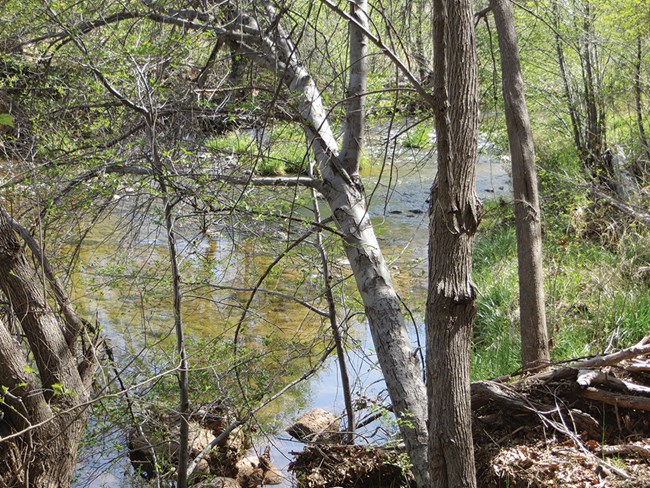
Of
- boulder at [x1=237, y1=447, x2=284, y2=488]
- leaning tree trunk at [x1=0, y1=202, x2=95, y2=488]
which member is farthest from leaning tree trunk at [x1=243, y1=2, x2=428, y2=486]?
boulder at [x1=237, y1=447, x2=284, y2=488]

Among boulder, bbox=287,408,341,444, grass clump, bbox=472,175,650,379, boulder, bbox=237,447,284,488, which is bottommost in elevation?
boulder, bbox=237,447,284,488

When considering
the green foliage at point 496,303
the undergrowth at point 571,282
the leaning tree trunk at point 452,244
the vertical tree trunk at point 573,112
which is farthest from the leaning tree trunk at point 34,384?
the vertical tree trunk at point 573,112

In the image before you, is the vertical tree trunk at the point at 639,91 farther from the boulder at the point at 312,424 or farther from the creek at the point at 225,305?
the boulder at the point at 312,424

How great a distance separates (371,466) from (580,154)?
701cm

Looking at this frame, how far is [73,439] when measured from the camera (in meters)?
4.87

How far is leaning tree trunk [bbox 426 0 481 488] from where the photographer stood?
10.0 ft

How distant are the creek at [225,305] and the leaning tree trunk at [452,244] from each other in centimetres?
174

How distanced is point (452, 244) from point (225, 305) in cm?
311

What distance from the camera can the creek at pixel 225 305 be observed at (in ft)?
17.3

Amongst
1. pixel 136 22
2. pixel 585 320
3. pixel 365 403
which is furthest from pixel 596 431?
pixel 136 22

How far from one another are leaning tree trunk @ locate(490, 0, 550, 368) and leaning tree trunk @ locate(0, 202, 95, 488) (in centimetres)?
323

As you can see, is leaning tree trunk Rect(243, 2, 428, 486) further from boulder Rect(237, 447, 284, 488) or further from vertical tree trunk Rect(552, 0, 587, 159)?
vertical tree trunk Rect(552, 0, 587, 159)

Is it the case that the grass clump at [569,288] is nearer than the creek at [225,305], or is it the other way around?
the creek at [225,305]

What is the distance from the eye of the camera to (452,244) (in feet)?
10.5
